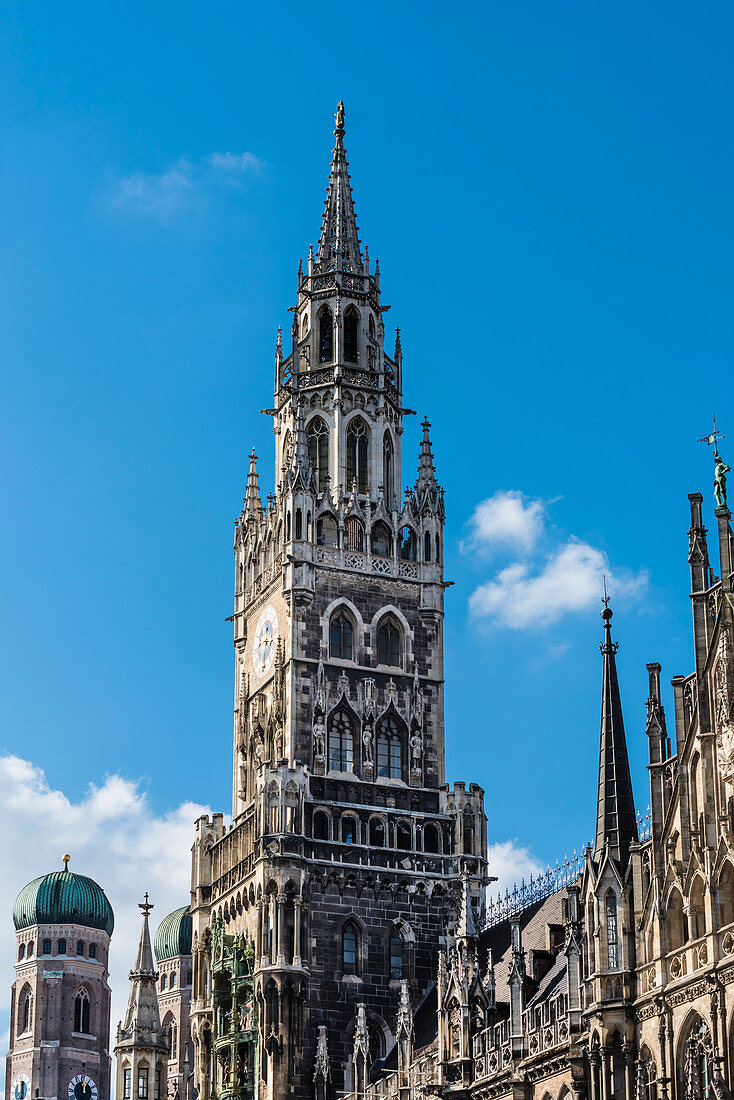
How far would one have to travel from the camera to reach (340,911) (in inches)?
3371

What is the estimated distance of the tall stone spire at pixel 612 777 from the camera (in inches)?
2422

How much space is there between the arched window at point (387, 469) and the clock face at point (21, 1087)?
312ft

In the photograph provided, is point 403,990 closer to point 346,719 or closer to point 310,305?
point 346,719

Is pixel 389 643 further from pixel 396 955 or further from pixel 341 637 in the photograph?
pixel 396 955

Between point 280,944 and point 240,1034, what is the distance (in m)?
5.03

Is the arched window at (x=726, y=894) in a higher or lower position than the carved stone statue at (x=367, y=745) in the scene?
lower

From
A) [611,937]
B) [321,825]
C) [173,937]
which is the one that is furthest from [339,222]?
[173,937]

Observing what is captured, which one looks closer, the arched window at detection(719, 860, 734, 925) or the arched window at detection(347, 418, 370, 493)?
the arched window at detection(719, 860, 734, 925)

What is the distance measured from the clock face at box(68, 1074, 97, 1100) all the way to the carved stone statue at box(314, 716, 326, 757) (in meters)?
95.5

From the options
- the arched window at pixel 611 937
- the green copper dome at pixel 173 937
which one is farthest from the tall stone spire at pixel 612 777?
the green copper dome at pixel 173 937

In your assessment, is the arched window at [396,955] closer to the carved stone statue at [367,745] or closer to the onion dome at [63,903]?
the carved stone statue at [367,745]

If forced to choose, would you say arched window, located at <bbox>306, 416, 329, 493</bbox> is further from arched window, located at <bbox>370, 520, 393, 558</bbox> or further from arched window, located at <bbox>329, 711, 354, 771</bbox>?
arched window, located at <bbox>329, 711, 354, 771</bbox>

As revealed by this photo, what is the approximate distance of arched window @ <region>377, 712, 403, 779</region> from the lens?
90375 millimetres

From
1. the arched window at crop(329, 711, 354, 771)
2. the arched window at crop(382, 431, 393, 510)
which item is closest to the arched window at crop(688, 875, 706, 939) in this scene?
the arched window at crop(329, 711, 354, 771)
